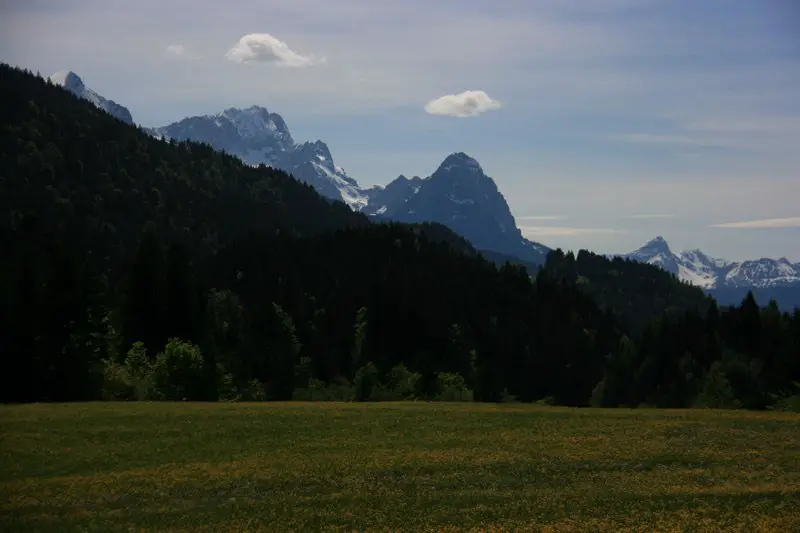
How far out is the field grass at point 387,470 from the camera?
36875 mm

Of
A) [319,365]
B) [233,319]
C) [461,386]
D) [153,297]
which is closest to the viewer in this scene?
[153,297]

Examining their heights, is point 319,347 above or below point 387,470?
below

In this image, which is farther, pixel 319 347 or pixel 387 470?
pixel 319 347

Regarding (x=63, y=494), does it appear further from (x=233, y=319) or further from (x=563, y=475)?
(x=233, y=319)

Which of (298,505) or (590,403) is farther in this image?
(590,403)

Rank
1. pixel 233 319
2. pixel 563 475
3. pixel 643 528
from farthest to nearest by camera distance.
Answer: pixel 233 319 < pixel 563 475 < pixel 643 528

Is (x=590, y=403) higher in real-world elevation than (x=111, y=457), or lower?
lower

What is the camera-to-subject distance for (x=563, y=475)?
45.2 metres

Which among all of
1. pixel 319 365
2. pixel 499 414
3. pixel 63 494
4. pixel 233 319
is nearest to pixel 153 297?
pixel 233 319

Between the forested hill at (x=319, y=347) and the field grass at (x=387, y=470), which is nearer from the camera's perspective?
the field grass at (x=387, y=470)

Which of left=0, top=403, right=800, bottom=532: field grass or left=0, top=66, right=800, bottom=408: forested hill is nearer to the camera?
left=0, top=403, right=800, bottom=532: field grass

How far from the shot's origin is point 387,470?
150 feet

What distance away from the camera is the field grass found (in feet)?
121

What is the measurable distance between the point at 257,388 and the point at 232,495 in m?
83.2
